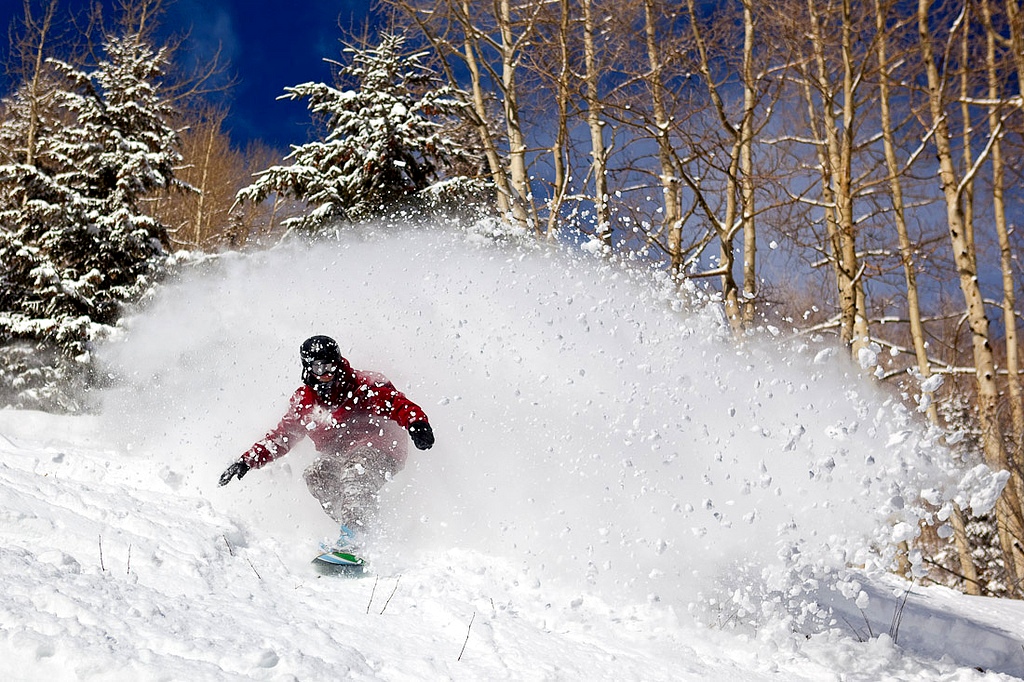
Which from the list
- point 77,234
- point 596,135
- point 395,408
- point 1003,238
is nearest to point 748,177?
point 596,135

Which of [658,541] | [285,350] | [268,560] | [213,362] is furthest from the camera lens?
[213,362]

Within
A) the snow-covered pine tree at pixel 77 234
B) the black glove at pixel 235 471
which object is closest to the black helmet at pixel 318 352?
the black glove at pixel 235 471

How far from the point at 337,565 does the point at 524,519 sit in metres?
1.19

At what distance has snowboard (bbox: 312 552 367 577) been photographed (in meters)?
3.35

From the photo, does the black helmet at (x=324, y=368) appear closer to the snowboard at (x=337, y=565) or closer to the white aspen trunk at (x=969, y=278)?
the snowboard at (x=337, y=565)

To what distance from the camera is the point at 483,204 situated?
32.8 ft

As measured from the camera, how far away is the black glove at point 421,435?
13.3ft

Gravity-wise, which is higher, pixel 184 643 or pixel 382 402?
pixel 382 402

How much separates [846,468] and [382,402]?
272 cm

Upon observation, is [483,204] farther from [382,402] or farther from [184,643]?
[184,643]

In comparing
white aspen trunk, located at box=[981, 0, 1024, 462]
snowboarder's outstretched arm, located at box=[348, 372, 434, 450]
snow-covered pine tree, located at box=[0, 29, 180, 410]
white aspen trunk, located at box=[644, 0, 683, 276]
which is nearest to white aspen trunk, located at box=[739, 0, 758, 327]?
white aspen trunk, located at box=[644, 0, 683, 276]

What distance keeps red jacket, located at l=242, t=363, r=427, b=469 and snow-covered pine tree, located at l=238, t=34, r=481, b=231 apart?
6151mm

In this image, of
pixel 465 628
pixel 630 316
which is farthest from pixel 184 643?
pixel 630 316

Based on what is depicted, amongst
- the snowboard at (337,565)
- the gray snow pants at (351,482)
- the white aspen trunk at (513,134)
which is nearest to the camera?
the snowboard at (337,565)
